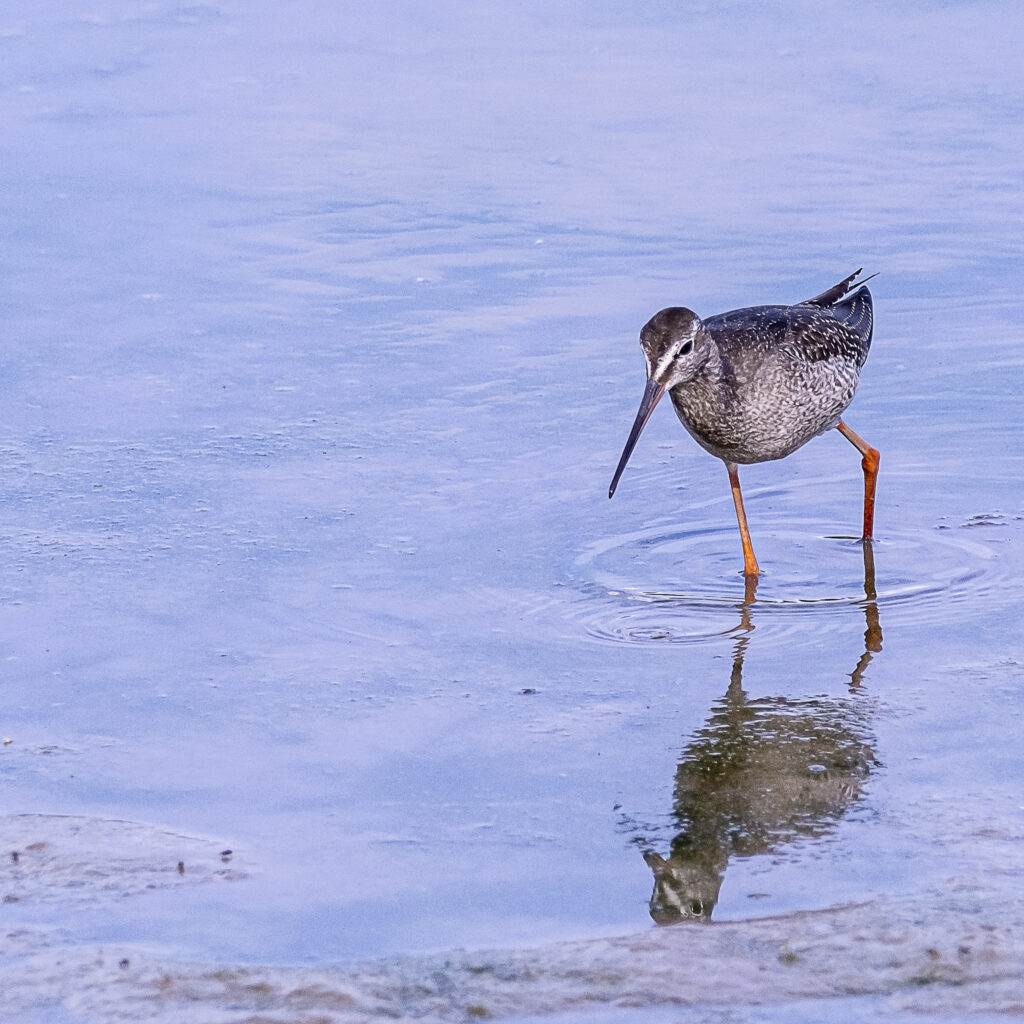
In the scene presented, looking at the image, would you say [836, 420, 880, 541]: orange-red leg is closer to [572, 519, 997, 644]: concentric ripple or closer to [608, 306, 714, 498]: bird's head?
[572, 519, 997, 644]: concentric ripple

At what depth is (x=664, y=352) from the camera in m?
6.96

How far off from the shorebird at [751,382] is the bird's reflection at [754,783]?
133cm

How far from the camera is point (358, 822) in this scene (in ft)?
16.5

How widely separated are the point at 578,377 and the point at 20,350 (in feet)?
10.2

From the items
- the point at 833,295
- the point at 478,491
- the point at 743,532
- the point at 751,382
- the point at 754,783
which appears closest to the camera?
the point at 754,783

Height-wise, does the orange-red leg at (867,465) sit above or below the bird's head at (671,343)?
below

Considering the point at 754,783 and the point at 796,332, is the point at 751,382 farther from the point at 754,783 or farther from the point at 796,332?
the point at 754,783

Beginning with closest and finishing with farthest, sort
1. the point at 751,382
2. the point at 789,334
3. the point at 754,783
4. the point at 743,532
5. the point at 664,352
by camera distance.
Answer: the point at 754,783 < the point at 664,352 < the point at 743,532 < the point at 751,382 < the point at 789,334

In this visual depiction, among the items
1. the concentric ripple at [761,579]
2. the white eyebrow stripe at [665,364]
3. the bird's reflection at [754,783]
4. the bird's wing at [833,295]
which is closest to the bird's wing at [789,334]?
the bird's wing at [833,295]

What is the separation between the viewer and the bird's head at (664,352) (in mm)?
6949

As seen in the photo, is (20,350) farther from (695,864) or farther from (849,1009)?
(849,1009)

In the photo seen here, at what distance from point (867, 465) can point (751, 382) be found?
84 cm

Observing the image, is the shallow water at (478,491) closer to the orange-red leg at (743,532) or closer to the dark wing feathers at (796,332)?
the orange-red leg at (743,532)

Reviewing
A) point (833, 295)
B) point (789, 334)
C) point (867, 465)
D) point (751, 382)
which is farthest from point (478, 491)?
point (833, 295)
